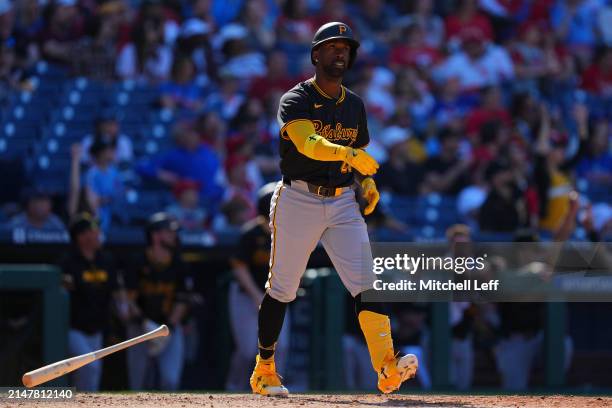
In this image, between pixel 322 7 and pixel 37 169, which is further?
pixel 322 7

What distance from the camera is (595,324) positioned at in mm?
9516

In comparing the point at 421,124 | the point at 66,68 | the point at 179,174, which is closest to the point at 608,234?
the point at 421,124

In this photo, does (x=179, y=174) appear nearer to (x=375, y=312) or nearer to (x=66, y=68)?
(x=66, y=68)

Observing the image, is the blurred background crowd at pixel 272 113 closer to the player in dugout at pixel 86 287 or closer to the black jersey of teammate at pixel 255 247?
the player in dugout at pixel 86 287

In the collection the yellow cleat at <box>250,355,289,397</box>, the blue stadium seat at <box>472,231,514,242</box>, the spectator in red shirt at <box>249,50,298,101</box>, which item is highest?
the spectator in red shirt at <box>249,50,298,101</box>

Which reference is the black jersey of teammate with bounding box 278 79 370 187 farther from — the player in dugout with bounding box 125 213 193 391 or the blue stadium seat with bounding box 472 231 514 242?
the blue stadium seat with bounding box 472 231 514 242

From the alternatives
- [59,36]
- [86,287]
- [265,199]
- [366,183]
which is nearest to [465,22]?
[59,36]

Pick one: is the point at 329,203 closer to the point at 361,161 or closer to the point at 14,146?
the point at 361,161

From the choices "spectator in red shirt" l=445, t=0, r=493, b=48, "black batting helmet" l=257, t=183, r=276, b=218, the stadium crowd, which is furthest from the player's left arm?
"spectator in red shirt" l=445, t=0, r=493, b=48

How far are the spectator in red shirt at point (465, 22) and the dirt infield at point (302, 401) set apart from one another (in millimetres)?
6813

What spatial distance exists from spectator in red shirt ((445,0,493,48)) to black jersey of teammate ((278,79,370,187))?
6911 millimetres

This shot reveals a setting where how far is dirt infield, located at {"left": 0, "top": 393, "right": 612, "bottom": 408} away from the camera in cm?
515

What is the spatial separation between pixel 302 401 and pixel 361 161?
1.18 meters

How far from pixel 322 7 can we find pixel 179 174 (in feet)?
10.6
